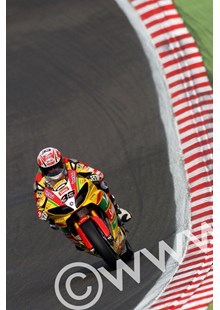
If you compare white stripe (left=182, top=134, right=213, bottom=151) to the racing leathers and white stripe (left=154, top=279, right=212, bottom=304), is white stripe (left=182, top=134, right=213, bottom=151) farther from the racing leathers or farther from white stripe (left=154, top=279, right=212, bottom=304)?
white stripe (left=154, top=279, right=212, bottom=304)

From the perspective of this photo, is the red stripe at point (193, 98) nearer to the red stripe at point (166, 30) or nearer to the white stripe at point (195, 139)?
the white stripe at point (195, 139)

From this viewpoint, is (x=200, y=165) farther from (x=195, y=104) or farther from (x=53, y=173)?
(x=53, y=173)

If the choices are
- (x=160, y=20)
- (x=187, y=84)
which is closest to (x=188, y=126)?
(x=187, y=84)

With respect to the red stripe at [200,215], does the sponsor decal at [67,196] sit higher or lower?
higher

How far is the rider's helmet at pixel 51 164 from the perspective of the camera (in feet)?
33.7

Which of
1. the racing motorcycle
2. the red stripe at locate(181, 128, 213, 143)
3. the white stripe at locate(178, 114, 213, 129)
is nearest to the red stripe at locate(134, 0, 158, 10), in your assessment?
the white stripe at locate(178, 114, 213, 129)

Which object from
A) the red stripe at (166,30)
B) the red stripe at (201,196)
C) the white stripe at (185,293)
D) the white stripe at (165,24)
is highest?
the white stripe at (165,24)

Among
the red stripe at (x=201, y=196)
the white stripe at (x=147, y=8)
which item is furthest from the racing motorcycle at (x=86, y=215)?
the white stripe at (x=147, y=8)

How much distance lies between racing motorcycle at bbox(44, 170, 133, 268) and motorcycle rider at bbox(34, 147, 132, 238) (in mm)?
97

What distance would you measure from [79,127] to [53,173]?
17.6ft

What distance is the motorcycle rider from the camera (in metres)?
10.3

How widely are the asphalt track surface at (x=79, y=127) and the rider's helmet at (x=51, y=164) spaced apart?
1.61m

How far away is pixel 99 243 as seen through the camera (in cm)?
997

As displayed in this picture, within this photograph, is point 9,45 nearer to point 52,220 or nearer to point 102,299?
point 52,220
